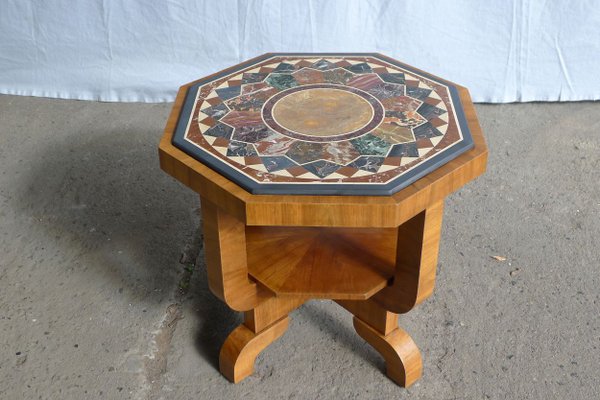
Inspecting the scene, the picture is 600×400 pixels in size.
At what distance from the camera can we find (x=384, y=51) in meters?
3.66

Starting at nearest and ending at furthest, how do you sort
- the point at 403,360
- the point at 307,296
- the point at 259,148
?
the point at 259,148
the point at 307,296
the point at 403,360

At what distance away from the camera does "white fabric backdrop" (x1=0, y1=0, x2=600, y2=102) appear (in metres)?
3.57

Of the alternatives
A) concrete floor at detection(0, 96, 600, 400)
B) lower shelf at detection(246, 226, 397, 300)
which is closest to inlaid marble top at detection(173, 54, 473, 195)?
lower shelf at detection(246, 226, 397, 300)

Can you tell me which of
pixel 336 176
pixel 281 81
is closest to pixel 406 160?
pixel 336 176

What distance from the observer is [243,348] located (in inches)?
89.2

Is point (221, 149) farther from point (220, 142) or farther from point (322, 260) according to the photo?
point (322, 260)

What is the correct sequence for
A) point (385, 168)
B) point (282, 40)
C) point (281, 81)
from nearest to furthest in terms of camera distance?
1. point (385, 168)
2. point (281, 81)
3. point (282, 40)

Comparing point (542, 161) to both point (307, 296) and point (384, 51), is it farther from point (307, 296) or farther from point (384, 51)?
point (307, 296)

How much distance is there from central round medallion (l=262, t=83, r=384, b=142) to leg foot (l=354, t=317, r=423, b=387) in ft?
1.93

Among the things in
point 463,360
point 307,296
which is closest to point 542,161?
point 463,360

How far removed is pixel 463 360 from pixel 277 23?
69.4 inches

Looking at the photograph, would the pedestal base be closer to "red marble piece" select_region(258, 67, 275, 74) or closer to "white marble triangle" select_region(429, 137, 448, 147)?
"white marble triangle" select_region(429, 137, 448, 147)

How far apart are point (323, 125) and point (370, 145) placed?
0.15 m

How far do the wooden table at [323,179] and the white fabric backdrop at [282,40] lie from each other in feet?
4.03
